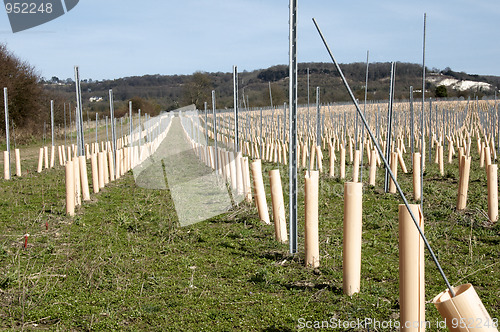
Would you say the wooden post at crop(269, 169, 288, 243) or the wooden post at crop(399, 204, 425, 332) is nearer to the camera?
the wooden post at crop(399, 204, 425, 332)

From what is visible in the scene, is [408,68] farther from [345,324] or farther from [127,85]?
[127,85]

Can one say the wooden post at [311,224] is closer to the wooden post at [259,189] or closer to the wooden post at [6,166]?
the wooden post at [259,189]

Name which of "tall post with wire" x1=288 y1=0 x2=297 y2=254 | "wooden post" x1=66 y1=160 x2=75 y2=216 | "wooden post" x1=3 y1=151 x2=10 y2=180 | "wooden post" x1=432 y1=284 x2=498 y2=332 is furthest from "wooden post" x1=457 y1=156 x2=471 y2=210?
"wooden post" x1=3 y1=151 x2=10 y2=180

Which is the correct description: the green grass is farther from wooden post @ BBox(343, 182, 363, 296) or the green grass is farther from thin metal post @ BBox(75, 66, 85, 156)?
thin metal post @ BBox(75, 66, 85, 156)

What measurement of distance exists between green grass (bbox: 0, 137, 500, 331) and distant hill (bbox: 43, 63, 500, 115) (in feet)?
9.61

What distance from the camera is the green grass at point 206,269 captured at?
4094mm

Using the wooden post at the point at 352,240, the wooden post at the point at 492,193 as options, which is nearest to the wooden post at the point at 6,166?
the wooden post at the point at 492,193

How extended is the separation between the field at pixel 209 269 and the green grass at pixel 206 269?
0.5 inches

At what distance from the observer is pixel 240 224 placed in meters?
7.70

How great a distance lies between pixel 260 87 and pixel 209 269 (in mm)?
34820

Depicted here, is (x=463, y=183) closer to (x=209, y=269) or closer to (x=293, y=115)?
(x=293, y=115)

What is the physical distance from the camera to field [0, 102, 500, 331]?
407cm

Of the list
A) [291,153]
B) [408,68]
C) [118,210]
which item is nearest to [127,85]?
[408,68]

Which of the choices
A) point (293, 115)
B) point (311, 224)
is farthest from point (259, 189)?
point (311, 224)
